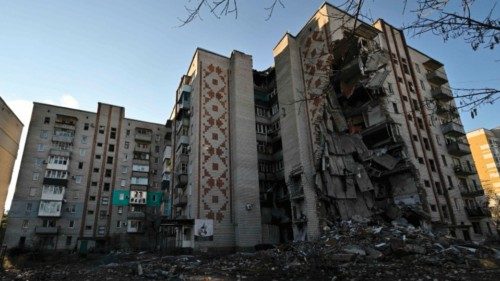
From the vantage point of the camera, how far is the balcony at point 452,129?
33.3 meters

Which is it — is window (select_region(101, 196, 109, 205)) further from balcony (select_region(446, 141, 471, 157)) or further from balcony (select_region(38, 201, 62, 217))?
balcony (select_region(446, 141, 471, 157))

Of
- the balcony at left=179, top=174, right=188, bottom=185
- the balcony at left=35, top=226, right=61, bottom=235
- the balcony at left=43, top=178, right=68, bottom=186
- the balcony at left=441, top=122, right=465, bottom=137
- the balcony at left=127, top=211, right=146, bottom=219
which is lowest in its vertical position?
the balcony at left=35, top=226, right=61, bottom=235

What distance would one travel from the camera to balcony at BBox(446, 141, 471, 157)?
3250 centimetres

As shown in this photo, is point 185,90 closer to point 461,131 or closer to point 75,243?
point 75,243

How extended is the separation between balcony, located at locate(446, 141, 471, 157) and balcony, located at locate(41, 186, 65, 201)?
164 feet

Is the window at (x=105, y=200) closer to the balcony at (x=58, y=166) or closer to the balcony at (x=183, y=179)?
the balcony at (x=58, y=166)

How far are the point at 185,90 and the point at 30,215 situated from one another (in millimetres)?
27998

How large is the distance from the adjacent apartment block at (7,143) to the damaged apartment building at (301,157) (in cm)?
1026

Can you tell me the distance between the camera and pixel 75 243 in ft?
145

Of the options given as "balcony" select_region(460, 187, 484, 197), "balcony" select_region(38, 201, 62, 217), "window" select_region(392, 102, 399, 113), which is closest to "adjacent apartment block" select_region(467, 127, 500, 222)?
"balcony" select_region(460, 187, 484, 197)

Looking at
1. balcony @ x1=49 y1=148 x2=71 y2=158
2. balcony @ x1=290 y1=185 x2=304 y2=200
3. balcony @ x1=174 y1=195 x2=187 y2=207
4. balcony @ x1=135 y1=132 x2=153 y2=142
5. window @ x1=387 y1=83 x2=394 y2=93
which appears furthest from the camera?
balcony @ x1=135 y1=132 x2=153 y2=142

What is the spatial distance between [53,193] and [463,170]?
5164 centimetres

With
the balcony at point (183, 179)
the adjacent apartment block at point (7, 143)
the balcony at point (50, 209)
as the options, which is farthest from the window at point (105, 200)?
the balcony at point (183, 179)

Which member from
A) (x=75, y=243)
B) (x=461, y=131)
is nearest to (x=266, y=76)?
(x=461, y=131)
